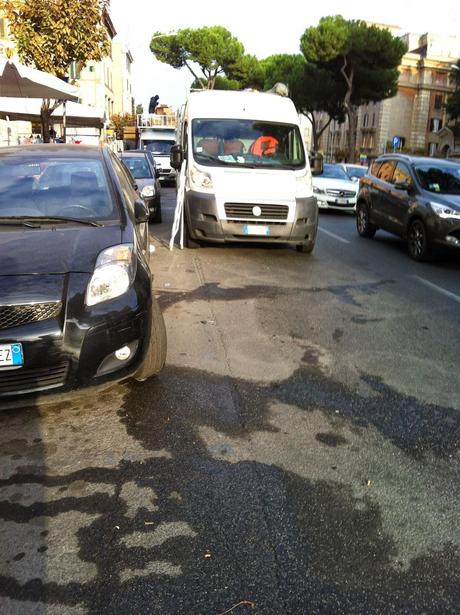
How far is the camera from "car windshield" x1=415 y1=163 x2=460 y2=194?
390 inches

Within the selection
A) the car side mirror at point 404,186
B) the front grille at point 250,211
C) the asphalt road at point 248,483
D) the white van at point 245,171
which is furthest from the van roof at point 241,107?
the asphalt road at point 248,483

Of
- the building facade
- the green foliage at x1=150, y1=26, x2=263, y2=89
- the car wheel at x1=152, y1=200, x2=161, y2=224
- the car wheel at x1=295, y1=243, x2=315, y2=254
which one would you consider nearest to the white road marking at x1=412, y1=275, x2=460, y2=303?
the car wheel at x1=295, y1=243, x2=315, y2=254

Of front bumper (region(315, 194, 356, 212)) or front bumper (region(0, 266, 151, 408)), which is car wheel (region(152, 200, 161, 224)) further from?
front bumper (region(0, 266, 151, 408))

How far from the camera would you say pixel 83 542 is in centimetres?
249

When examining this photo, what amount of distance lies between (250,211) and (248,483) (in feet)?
21.2

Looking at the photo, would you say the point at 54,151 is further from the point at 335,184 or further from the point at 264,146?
the point at 335,184

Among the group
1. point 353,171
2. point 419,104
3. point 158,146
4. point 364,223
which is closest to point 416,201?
point 364,223

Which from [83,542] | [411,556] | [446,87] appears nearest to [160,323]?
[83,542]

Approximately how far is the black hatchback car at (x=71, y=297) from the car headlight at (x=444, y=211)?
6.12 m

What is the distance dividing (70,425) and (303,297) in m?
3.94

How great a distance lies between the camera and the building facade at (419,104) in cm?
7538

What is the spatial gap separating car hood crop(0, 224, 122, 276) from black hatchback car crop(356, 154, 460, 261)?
21.4 ft

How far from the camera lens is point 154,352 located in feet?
13.2

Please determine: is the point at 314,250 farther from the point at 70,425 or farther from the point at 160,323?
the point at 70,425
